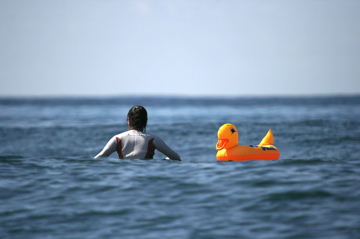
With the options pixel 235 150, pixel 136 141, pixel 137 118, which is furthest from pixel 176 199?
pixel 235 150

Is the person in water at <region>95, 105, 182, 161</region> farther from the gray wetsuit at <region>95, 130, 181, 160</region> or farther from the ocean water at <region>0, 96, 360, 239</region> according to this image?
the ocean water at <region>0, 96, 360, 239</region>

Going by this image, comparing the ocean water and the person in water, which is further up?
the person in water

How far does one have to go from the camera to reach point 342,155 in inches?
788

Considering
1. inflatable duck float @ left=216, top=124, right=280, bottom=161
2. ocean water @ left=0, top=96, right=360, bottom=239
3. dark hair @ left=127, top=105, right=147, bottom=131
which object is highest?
dark hair @ left=127, top=105, right=147, bottom=131

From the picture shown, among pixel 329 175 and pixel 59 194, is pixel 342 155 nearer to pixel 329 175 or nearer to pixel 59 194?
pixel 329 175

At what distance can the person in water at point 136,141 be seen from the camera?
9.56 meters

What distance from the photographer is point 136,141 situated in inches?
380

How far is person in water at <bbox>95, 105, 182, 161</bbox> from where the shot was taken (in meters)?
9.56

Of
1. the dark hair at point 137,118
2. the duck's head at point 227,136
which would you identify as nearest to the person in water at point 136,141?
the dark hair at point 137,118

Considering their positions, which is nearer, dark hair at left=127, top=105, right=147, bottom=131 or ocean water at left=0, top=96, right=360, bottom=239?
ocean water at left=0, top=96, right=360, bottom=239

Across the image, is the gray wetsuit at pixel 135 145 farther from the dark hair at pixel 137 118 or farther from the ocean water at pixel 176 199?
the ocean water at pixel 176 199

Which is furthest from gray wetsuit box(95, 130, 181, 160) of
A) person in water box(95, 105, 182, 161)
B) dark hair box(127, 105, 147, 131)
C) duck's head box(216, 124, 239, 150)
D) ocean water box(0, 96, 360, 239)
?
duck's head box(216, 124, 239, 150)

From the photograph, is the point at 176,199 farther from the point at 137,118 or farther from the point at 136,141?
the point at 137,118

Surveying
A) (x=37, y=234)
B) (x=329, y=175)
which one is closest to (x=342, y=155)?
(x=329, y=175)
